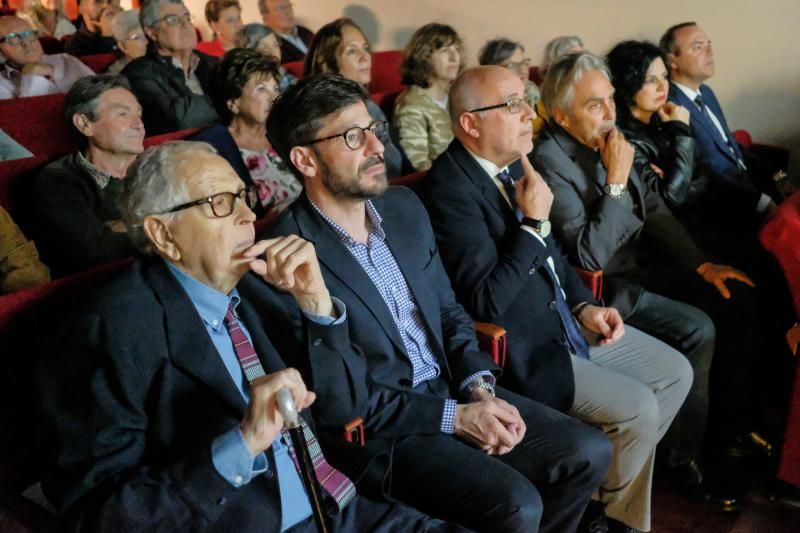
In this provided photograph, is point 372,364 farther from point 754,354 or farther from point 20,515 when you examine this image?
point 754,354

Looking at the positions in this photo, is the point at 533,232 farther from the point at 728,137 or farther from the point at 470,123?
the point at 728,137

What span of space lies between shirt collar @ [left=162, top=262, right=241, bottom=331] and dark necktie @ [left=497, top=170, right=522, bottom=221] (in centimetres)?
88

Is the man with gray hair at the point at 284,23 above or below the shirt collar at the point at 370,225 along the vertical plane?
above

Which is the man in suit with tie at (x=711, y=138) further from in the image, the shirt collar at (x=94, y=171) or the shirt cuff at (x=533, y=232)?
the shirt collar at (x=94, y=171)

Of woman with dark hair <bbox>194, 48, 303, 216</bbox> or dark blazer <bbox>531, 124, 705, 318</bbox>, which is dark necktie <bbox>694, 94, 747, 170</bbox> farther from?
woman with dark hair <bbox>194, 48, 303, 216</bbox>

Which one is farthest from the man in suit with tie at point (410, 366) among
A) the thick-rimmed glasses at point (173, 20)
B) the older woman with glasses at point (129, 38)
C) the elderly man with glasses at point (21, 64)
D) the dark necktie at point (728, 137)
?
the older woman with glasses at point (129, 38)

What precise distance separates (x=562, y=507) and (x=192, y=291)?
901 mm

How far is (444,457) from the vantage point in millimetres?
1438

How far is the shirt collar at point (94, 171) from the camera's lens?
2.06 metres

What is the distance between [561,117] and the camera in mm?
2125

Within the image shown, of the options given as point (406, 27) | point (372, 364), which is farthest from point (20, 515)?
point (406, 27)

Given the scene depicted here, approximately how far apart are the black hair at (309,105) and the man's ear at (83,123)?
2.69ft

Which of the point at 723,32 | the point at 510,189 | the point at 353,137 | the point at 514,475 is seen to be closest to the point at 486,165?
the point at 510,189

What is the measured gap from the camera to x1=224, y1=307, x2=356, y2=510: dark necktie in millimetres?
1207
